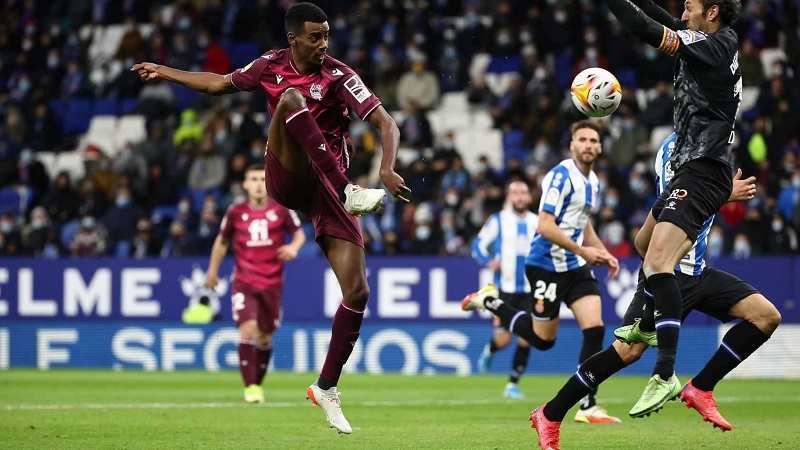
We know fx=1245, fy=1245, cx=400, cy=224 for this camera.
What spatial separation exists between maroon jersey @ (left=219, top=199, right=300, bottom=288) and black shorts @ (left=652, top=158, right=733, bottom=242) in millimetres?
6647

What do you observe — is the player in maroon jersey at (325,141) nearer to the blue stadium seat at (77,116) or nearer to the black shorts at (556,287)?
the black shorts at (556,287)

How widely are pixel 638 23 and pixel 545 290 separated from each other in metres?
4.56

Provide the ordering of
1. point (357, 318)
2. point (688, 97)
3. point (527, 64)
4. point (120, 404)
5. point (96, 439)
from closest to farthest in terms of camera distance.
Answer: point (688, 97) < point (357, 318) < point (96, 439) < point (120, 404) < point (527, 64)

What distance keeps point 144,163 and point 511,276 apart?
9831mm

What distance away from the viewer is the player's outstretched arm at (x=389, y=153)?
286 inches

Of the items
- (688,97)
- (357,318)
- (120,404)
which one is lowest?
(120,404)

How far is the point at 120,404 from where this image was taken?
1230 cm

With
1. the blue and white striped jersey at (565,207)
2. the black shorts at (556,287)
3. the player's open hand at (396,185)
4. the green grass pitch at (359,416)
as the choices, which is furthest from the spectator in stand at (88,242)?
the player's open hand at (396,185)

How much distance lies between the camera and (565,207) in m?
11.0

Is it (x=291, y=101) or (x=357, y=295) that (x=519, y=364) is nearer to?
(x=357, y=295)

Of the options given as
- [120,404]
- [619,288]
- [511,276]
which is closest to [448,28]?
[619,288]

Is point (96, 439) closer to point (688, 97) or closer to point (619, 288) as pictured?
point (688, 97)

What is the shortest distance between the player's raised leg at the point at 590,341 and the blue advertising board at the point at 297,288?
657 centimetres

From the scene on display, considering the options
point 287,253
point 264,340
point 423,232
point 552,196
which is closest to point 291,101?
point 552,196
